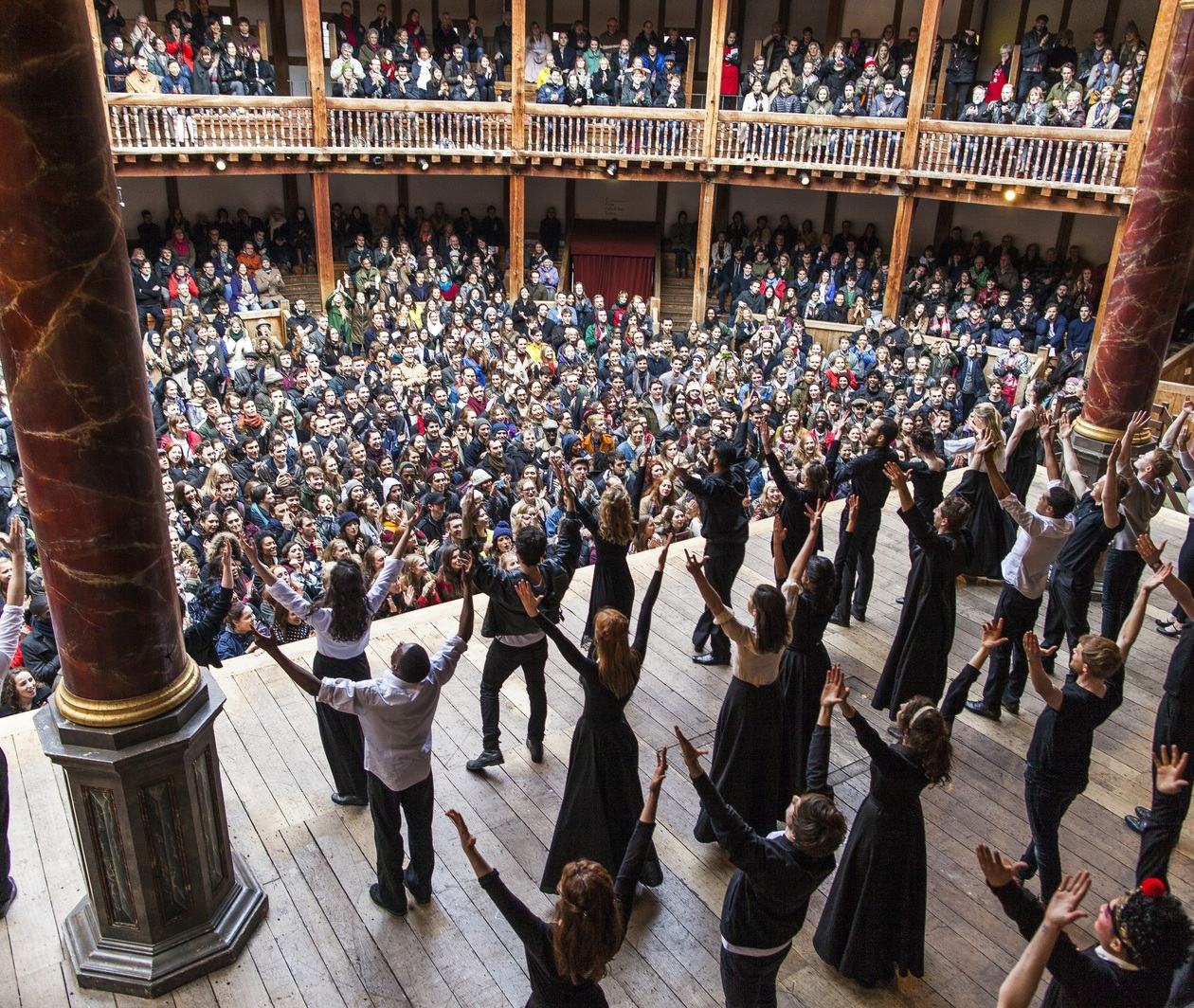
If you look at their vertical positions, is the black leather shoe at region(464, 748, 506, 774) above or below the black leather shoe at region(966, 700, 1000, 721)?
above

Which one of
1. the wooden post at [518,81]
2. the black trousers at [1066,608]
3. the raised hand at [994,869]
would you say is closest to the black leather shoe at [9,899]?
the raised hand at [994,869]

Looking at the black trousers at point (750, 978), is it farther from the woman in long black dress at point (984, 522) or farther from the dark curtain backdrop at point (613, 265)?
the dark curtain backdrop at point (613, 265)

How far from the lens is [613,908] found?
2635mm

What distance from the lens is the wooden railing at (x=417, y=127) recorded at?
48.8 feet

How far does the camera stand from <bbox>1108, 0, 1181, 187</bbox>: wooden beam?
1230 centimetres

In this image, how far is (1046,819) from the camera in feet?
13.5

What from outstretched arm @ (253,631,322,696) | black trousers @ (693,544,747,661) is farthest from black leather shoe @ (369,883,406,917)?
black trousers @ (693,544,747,661)

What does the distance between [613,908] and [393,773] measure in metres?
1.49

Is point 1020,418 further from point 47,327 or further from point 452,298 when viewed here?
point 452,298

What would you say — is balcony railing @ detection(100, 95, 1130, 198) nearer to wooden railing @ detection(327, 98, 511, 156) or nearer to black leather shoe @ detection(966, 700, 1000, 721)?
wooden railing @ detection(327, 98, 511, 156)

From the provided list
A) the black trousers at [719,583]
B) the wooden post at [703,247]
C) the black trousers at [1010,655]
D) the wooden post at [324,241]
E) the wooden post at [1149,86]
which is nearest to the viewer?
the black trousers at [1010,655]

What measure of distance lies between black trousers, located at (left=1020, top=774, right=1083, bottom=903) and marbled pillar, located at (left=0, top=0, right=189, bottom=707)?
3.41 metres

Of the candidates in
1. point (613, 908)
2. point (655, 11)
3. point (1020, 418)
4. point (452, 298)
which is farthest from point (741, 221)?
point (613, 908)

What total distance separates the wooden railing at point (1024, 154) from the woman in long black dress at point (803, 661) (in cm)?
1122
